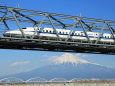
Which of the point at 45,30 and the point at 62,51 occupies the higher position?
the point at 45,30

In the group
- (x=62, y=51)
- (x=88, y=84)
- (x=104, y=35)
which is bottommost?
(x=88, y=84)

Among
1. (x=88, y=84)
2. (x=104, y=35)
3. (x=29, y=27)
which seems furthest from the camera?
(x=104, y=35)

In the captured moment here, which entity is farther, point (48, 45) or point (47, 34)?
point (47, 34)

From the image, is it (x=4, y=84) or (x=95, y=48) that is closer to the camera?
(x=4, y=84)

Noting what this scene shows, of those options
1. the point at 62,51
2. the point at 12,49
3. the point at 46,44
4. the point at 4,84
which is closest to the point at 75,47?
the point at 62,51

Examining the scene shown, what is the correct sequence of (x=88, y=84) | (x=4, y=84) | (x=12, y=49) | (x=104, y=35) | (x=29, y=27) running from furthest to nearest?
(x=104, y=35) → (x=29, y=27) → (x=12, y=49) → (x=88, y=84) → (x=4, y=84)

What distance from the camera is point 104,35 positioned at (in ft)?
181

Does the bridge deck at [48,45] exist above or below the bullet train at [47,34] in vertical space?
below

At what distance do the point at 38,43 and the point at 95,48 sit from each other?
554 inches

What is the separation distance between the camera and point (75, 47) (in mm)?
45844

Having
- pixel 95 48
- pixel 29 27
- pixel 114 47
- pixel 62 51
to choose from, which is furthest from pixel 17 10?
pixel 114 47

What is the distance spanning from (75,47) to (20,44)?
12.2 meters

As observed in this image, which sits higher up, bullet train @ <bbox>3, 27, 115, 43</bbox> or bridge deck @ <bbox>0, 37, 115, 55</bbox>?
bullet train @ <bbox>3, 27, 115, 43</bbox>

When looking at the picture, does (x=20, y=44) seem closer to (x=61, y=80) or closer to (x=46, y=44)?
(x=46, y=44)
